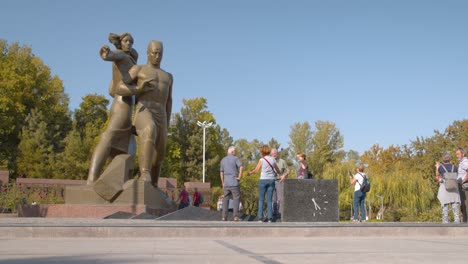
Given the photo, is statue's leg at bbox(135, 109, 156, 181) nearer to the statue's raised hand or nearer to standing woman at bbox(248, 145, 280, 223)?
the statue's raised hand

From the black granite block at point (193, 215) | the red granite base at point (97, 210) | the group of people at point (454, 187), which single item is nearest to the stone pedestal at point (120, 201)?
the red granite base at point (97, 210)

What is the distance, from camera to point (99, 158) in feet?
45.5

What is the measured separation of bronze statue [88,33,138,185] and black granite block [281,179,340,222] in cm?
519

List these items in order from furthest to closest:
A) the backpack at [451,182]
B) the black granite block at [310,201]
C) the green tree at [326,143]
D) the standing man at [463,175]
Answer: the green tree at [326,143], the standing man at [463,175], the backpack at [451,182], the black granite block at [310,201]

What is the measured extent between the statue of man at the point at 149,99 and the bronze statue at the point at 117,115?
26 centimetres

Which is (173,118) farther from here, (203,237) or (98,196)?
(203,237)

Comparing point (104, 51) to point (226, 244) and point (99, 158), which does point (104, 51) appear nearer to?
point (99, 158)

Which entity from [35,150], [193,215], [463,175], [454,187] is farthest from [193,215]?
[35,150]

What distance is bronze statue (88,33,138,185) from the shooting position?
13.9 m

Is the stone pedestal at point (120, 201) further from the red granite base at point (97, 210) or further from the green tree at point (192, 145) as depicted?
the green tree at point (192, 145)

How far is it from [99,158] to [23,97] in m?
36.5

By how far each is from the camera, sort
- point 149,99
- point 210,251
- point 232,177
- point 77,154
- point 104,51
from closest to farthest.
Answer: point 210,251
point 232,177
point 104,51
point 149,99
point 77,154

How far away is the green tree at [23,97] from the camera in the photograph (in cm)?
4300

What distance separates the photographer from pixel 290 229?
30.1 ft
